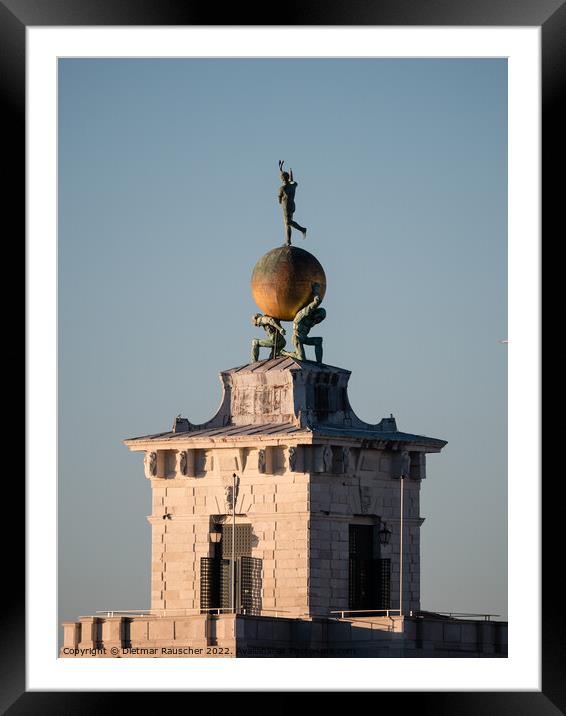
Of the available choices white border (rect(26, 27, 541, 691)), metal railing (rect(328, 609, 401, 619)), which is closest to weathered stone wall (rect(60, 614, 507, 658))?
metal railing (rect(328, 609, 401, 619))

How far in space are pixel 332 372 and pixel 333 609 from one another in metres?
6.68

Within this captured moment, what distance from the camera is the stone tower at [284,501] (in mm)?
59281

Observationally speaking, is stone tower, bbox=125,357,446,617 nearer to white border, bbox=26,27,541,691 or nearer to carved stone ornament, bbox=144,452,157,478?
carved stone ornament, bbox=144,452,157,478

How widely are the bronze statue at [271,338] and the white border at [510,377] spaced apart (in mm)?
36429

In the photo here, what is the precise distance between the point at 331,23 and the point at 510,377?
184 inches

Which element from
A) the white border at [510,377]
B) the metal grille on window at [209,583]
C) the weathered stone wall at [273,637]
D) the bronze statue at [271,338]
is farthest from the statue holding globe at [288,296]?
the white border at [510,377]

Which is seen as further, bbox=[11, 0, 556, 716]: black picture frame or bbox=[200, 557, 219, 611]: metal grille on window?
bbox=[200, 557, 219, 611]: metal grille on window

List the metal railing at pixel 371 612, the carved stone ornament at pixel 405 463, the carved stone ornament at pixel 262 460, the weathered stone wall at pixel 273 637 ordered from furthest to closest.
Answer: the carved stone ornament at pixel 405 463 < the carved stone ornament at pixel 262 460 < the metal railing at pixel 371 612 < the weathered stone wall at pixel 273 637

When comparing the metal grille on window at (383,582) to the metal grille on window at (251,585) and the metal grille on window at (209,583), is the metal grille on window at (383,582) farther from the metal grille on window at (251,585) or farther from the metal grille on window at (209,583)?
the metal grille on window at (209,583)

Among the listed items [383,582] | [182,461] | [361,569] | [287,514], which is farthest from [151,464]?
[383,582]

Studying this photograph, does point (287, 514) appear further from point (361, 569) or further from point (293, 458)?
point (361, 569)

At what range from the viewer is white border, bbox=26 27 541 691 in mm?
24266

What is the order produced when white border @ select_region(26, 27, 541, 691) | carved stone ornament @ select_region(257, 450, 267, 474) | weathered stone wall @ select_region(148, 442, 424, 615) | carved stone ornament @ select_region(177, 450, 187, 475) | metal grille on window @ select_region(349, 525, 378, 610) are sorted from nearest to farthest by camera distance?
1. white border @ select_region(26, 27, 541, 691)
2. weathered stone wall @ select_region(148, 442, 424, 615)
3. carved stone ornament @ select_region(257, 450, 267, 474)
4. metal grille on window @ select_region(349, 525, 378, 610)
5. carved stone ornament @ select_region(177, 450, 187, 475)

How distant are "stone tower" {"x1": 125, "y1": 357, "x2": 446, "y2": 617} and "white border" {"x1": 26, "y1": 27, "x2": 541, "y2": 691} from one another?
33551 mm
